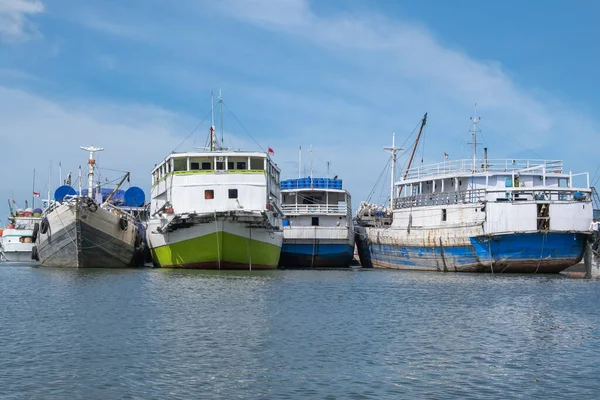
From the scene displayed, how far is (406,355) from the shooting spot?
18766 millimetres

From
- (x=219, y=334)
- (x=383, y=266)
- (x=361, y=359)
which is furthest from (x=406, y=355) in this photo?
(x=383, y=266)

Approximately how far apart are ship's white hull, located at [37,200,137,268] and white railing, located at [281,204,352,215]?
1348cm

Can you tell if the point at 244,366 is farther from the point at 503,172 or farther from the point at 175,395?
the point at 503,172

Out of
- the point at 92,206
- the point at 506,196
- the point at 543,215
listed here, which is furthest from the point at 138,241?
the point at 543,215

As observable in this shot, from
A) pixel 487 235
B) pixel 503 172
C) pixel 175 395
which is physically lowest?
pixel 175 395

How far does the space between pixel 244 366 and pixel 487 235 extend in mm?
30484

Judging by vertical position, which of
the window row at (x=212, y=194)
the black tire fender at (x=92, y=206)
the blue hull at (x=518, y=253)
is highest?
the window row at (x=212, y=194)

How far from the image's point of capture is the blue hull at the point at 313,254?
5609 cm

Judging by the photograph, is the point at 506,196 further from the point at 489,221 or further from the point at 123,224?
the point at 123,224

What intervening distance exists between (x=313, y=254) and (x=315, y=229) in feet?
7.00

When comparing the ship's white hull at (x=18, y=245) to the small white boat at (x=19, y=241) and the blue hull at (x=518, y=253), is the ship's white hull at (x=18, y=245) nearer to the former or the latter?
the small white boat at (x=19, y=241)

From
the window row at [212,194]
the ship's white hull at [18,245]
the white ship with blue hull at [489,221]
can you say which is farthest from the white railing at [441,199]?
the ship's white hull at [18,245]

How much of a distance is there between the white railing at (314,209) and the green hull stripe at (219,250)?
34.7 feet

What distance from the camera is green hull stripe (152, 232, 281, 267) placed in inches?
1699
